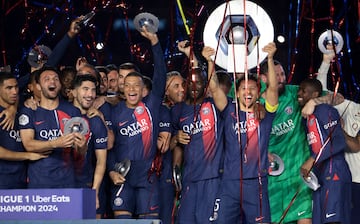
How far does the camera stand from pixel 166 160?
32.3 feet

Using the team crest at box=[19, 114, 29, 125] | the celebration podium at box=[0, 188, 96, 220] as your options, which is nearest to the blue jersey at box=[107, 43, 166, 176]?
the team crest at box=[19, 114, 29, 125]

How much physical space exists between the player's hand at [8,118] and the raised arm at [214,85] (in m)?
1.56

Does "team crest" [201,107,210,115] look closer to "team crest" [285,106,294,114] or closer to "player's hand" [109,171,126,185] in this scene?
"team crest" [285,106,294,114]

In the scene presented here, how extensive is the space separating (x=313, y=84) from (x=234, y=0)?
3.16ft

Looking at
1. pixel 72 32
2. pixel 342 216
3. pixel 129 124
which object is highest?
pixel 72 32

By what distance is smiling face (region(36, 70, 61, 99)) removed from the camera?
902cm

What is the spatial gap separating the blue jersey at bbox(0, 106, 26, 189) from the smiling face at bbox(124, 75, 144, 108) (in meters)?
0.93

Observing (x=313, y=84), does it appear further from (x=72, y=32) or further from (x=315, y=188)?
(x=72, y=32)

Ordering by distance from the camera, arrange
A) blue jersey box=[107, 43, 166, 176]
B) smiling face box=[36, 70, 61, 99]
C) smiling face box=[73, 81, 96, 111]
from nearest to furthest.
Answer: smiling face box=[36, 70, 61, 99]
smiling face box=[73, 81, 96, 111]
blue jersey box=[107, 43, 166, 176]

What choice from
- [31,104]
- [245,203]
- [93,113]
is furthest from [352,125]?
[31,104]

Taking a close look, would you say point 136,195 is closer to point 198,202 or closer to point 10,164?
point 198,202

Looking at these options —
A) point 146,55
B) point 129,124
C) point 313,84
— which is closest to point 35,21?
point 146,55

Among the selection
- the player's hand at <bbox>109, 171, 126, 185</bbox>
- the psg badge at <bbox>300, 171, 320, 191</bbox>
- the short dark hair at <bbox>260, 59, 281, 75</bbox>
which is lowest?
the psg badge at <bbox>300, 171, 320, 191</bbox>

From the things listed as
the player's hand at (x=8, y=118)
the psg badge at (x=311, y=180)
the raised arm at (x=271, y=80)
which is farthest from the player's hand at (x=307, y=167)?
the player's hand at (x=8, y=118)
